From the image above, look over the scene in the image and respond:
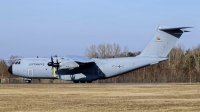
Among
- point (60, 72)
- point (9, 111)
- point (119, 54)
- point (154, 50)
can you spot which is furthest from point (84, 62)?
point (119, 54)

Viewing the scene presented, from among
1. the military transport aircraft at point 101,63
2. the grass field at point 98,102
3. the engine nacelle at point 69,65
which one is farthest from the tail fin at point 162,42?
the grass field at point 98,102

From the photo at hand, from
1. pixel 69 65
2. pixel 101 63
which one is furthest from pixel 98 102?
pixel 101 63

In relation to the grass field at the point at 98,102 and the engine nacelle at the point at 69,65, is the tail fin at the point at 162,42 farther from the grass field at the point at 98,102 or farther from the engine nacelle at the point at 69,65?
the grass field at the point at 98,102

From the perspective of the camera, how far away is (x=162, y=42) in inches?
2106

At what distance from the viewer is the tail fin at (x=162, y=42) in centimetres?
5316

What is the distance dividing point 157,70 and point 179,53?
1628 centimetres

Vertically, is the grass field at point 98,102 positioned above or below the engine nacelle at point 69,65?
below

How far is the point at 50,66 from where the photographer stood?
177 feet

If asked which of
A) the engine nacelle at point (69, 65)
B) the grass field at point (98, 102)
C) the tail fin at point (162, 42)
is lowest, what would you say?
the grass field at point (98, 102)

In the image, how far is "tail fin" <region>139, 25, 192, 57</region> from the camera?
53156mm

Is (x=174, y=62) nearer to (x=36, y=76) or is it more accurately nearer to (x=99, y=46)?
(x=99, y=46)

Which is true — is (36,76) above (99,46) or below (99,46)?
below

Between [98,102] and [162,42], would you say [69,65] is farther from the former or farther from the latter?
[98,102]

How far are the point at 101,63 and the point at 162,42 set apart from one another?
7.42 metres
